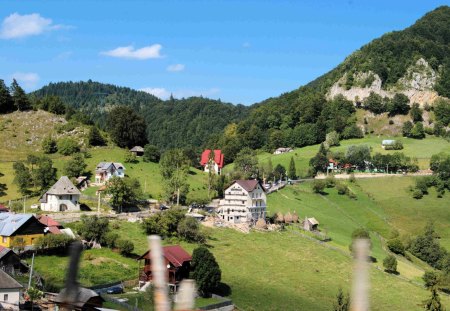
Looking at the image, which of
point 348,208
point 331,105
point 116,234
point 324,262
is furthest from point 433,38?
point 116,234

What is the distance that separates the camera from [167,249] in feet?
137

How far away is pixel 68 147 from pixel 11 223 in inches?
1351

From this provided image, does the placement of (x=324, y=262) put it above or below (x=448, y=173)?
below

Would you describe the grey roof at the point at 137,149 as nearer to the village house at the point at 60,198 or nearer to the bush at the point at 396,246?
the village house at the point at 60,198

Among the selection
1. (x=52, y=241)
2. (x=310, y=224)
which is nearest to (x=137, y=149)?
(x=310, y=224)

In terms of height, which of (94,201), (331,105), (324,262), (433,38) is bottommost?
(324,262)

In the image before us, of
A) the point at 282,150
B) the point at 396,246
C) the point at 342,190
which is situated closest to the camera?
the point at 396,246

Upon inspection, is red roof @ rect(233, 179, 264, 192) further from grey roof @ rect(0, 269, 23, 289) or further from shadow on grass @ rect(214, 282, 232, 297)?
grey roof @ rect(0, 269, 23, 289)

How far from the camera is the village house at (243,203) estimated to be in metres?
62.9

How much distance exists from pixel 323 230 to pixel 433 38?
431 feet

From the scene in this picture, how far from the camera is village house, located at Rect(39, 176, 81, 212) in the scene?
57.2 metres

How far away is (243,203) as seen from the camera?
63375 millimetres

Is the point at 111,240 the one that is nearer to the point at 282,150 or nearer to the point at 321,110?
the point at 282,150

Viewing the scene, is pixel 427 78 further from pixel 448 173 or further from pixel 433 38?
pixel 448 173
